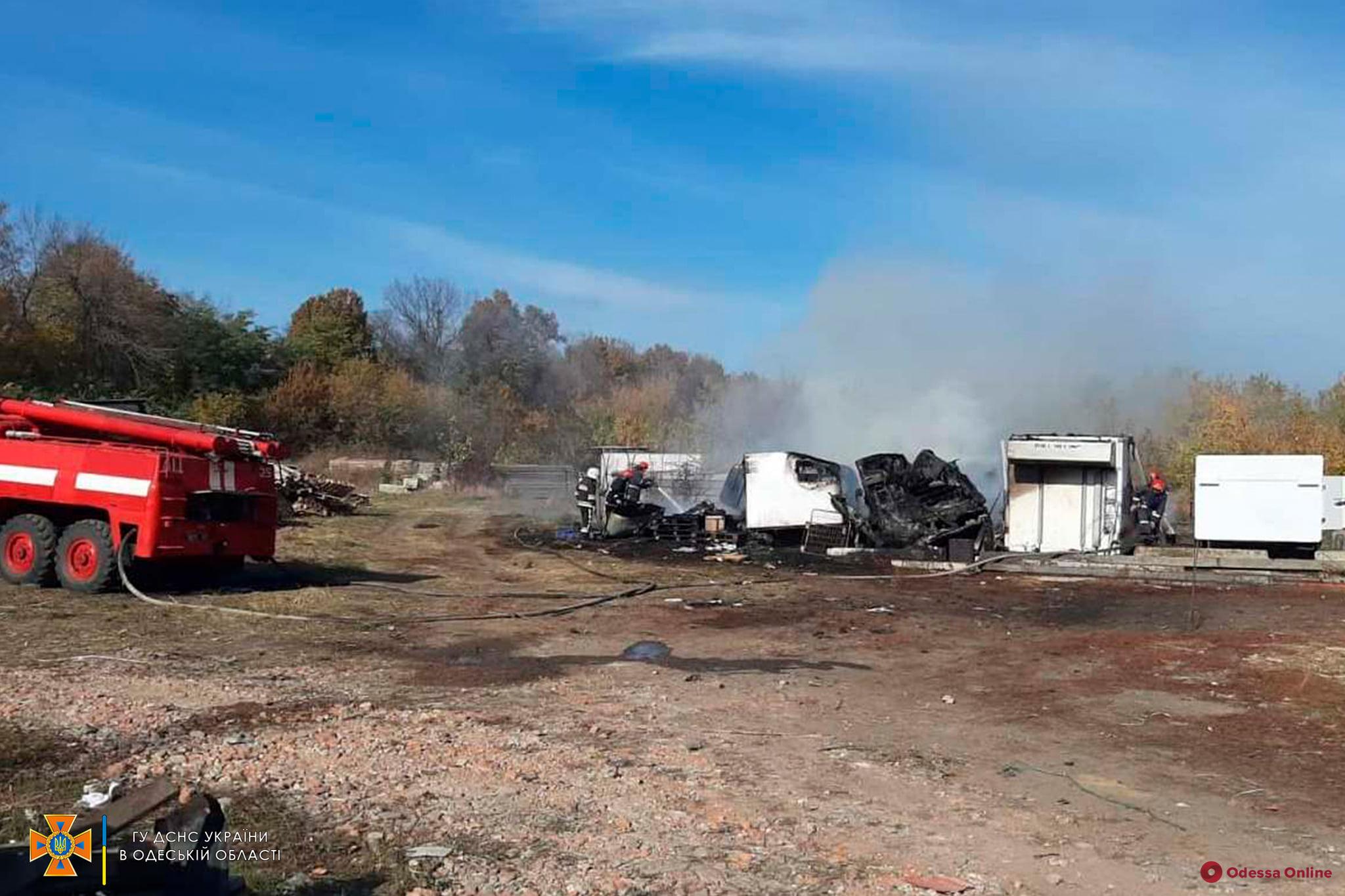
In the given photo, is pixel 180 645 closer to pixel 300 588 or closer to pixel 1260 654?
pixel 300 588

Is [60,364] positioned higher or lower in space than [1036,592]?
higher

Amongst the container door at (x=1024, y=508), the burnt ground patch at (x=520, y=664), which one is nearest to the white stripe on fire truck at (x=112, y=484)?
the burnt ground patch at (x=520, y=664)

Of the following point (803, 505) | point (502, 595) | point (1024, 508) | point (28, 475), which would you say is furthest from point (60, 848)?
point (1024, 508)

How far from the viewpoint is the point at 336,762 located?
20.2ft

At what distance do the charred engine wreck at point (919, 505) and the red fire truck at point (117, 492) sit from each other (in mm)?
10944

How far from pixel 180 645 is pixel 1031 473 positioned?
52.4 feet

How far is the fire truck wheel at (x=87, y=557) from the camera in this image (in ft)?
42.4

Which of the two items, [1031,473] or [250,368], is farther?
[250,368]

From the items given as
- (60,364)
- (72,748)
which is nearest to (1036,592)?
(72,748)

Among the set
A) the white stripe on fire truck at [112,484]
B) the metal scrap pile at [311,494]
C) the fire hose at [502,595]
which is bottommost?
the fire hose at [502,595]

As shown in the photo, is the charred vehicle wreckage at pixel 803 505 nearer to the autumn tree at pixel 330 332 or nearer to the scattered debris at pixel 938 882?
the scattered debris at pixel 938 882

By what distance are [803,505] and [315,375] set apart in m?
32.2

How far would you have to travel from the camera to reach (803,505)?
21719mm

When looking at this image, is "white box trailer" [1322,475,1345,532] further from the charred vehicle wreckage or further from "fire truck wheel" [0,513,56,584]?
"fire truck wheel" [0,513,56,584]
